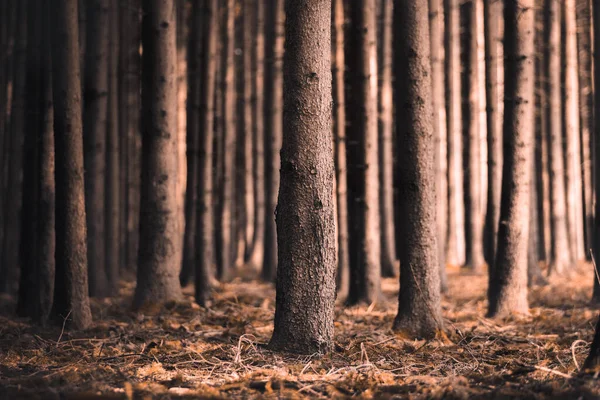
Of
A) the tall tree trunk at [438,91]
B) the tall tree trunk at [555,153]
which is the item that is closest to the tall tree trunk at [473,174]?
the tall tree trunk at [438,91]

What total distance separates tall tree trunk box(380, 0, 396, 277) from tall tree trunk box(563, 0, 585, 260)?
4.17 m

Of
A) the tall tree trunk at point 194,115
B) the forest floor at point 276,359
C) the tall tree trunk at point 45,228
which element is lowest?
the forest floor at point 276,359

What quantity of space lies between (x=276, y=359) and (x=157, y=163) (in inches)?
197

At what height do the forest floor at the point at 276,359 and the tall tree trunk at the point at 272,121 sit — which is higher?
the tall tree trunk at the point at 272,121

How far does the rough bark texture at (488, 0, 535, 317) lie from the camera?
1018 centimetres

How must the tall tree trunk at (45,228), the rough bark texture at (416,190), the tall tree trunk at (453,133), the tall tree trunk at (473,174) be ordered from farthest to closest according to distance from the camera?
the tall tree trunk at (453,133) → the tall tree trunk at (473,174) → the tall tree trunk at (45,228) → the rough bark texture at (416,190)

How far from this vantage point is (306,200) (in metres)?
7.02

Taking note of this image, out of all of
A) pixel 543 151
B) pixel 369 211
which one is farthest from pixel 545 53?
pixel 369 211

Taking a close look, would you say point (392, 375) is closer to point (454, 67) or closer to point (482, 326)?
point (482, 326)

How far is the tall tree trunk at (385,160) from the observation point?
17.5 metres

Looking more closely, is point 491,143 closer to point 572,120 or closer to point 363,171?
point 363,171

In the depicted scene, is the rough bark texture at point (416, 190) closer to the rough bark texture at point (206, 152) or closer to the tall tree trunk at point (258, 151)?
the rough bark texture at point (206, 152)

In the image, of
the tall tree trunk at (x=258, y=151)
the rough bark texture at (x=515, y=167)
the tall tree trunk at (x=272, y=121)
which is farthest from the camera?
the tall tree trunk at (x=258, y=151)

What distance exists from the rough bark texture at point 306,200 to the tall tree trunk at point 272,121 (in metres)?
9.30
